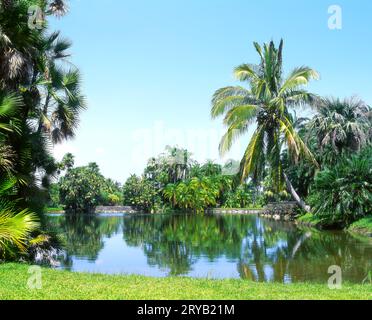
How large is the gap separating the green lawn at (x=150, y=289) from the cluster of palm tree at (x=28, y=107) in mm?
1848

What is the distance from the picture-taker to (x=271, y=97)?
26.7 meters

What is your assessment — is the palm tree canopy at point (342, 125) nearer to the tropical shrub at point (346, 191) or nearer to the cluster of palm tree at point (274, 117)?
the cluster of palm tree at point (274, 117)

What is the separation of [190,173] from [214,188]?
567 centimetres

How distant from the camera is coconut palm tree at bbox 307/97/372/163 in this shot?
2859 centimetres

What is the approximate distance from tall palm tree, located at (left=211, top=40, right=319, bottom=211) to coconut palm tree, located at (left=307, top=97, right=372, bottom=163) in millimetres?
3000

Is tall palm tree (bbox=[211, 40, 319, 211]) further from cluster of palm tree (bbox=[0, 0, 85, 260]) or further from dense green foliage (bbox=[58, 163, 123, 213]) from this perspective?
dense green foliage (bbox=[58, 163, 123, 213])

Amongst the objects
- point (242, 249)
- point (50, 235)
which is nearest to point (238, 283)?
point (50, 235)

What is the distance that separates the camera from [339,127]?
1124 inches

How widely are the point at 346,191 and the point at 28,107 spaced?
1744 cm
